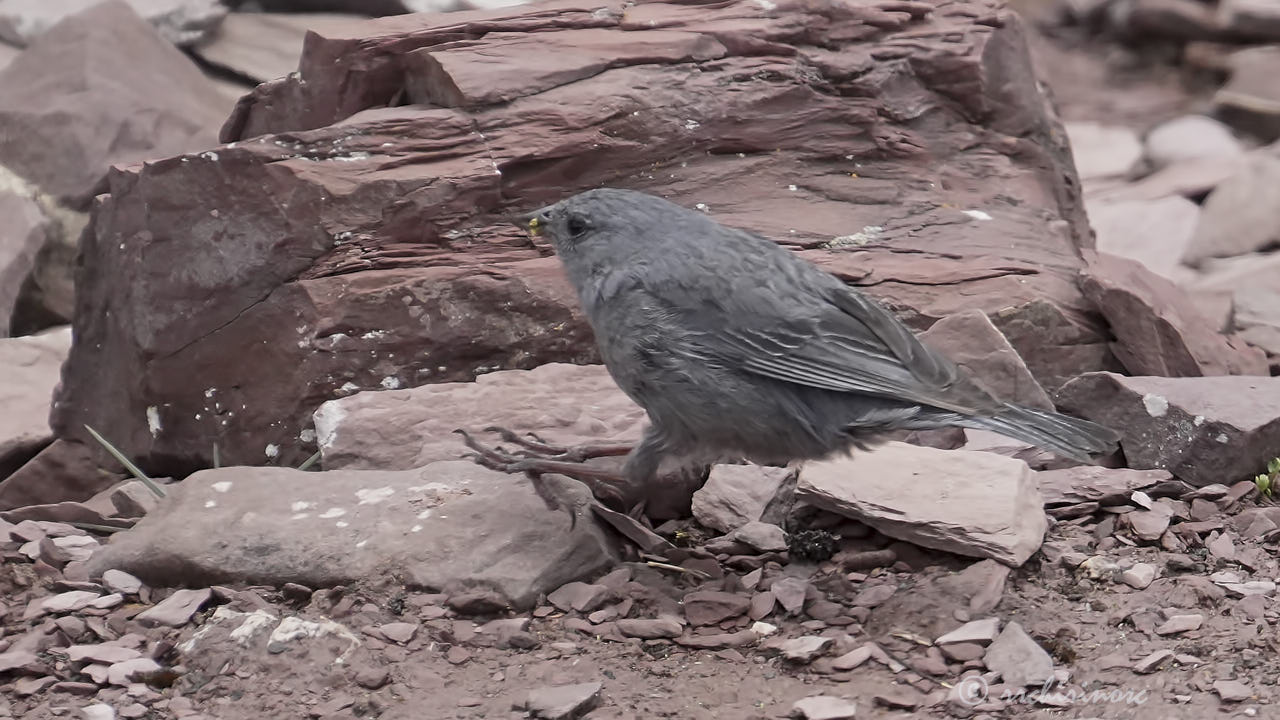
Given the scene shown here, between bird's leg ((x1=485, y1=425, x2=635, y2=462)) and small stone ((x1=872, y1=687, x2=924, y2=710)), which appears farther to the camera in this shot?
bird's leg ((x1=485, y1=425, x2=635, y2=462))

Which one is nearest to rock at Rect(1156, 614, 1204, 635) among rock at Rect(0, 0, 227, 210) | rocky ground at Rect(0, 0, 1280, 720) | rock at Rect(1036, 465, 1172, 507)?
rocky ground at Rect(0, 0, 1280, 720)

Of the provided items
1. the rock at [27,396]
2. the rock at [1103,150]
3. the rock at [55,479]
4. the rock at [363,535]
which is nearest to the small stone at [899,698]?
the rock at [363,535]

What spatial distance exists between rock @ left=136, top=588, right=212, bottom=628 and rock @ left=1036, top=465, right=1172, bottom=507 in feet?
8.97

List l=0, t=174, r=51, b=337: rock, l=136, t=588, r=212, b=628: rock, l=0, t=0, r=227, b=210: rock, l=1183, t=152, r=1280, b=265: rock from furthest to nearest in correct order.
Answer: l=1183, t=152, r=1280, b=265: rock, l=0, t=0, r=227, b=210: rock, l=0, t=174, r=51, b=337: rock, l=136, t=588, r=212, b=628: rock

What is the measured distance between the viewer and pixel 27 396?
631cm

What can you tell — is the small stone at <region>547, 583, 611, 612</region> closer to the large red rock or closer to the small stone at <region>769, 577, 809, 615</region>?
the small stone at <region>769, 577, 809, 615</region>

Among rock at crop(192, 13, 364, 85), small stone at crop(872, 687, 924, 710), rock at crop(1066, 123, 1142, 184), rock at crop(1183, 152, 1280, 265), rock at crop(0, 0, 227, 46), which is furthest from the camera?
rock at crop(1066, 123, 1142, 184)

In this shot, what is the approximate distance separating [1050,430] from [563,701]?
64.3 inches

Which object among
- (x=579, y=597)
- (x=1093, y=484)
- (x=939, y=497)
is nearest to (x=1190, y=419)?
(x=1093, y=484)

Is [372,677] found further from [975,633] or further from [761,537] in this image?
[975,633]

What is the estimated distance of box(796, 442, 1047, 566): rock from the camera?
14.3 feet

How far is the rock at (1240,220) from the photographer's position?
8.19 m

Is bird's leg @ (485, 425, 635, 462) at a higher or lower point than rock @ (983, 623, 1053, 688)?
higher

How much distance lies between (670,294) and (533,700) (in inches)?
53.3
